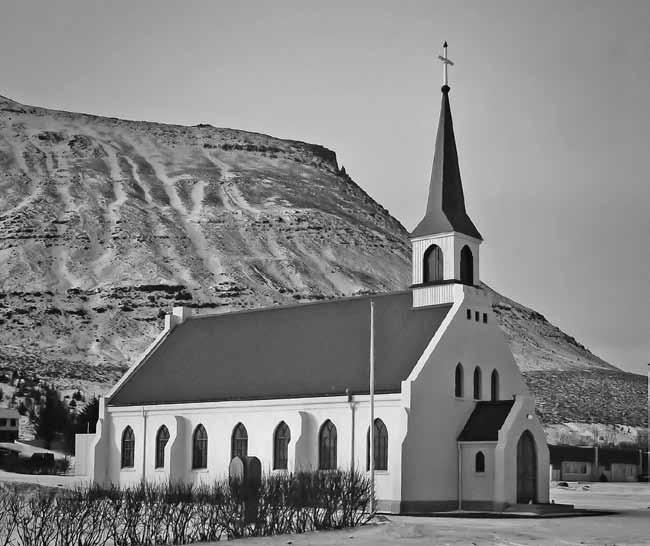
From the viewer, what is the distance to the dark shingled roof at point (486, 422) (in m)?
48.2

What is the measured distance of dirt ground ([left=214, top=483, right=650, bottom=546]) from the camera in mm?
30312

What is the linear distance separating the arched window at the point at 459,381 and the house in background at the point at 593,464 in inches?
1704

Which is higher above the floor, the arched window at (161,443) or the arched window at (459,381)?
the arched window at (459,381)

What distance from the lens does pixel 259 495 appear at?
3250 cm

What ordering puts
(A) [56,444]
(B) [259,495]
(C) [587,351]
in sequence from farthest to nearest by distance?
(C) [587,351]
(A) [56,444]
(B) [259,495]

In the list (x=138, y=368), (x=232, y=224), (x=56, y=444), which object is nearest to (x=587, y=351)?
(x=232, y=224)

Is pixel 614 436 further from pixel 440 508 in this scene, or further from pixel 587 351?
pixel 440 508

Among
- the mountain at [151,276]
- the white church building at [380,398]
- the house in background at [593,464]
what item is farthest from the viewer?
the mountain at [151,276]

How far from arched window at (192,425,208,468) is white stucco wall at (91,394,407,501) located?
24 cm

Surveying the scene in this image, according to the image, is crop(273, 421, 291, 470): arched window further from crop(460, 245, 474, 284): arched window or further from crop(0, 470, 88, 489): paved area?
crop(0, 470, 88, 489): paved area

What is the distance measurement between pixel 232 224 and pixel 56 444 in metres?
99.8

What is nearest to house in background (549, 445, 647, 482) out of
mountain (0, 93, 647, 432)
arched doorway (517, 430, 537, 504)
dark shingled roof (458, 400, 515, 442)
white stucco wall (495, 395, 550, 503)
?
mountain (0, 93, 647, 432)

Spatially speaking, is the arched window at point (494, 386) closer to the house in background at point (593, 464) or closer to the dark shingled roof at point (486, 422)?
the dark shingled roof at point (486, 422)

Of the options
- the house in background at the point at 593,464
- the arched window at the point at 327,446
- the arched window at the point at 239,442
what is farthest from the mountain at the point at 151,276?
the arched window at the point at 327,446
